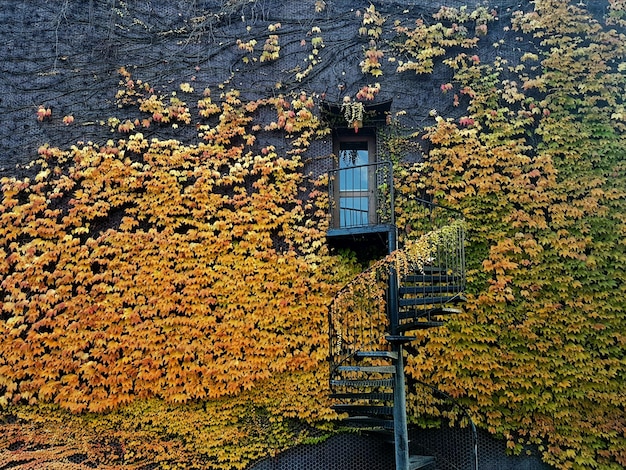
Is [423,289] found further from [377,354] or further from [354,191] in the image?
[354,191]

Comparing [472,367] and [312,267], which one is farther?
[312,267]

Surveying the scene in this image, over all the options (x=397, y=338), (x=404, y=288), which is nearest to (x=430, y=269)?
(x=404, y=288)

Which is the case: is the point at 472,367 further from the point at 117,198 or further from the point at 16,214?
the point at 16,214

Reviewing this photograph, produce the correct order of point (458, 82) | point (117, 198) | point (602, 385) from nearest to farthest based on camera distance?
1. point (602, 385)
2. point (117, 198)
3. point (458, 82)

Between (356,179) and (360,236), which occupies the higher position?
(356,179)

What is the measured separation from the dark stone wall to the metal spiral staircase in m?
2.41

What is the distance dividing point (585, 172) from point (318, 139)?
12.9 feet

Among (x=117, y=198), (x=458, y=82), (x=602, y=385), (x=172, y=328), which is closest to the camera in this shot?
(x=602, y=385)

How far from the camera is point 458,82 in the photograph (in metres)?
8.08

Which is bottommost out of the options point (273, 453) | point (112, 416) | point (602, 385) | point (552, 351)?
point (273, 453)

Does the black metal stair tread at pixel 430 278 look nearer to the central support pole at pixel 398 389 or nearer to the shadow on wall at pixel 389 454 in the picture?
the central support pole at pixel 398 389

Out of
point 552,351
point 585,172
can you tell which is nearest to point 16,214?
point 552,351

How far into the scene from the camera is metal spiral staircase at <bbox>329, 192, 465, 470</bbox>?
577 cm

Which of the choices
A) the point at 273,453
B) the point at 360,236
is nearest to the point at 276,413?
the point at 273,453
